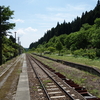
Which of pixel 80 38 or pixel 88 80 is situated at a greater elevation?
pixel 80 38

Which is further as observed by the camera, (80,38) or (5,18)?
(80,38)

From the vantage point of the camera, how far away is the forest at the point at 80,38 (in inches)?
1653

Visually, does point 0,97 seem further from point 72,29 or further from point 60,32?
point 60,32

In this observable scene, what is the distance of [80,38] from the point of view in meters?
75.1

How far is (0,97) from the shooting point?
28.0ft

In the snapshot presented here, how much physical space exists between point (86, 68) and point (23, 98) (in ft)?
34.2

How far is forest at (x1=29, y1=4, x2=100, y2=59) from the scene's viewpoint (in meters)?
42.0

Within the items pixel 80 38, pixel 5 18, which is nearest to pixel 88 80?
pixel 5 18

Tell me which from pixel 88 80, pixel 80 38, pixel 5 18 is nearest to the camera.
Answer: pixel 88 80

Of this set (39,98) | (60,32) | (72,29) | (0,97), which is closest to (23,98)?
(39,98)

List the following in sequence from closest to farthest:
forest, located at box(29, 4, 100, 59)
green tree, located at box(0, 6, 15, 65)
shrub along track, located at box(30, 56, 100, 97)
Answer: shrub along track, located at box(30, 56, 100, 97) → green tree, located at box(0, 6, 15, 65) → forest, located at box(29, 4, 100, 59)

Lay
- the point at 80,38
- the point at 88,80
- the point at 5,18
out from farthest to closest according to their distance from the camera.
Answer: the point at 80,38 → the point at 5,18 → the point at 88,80

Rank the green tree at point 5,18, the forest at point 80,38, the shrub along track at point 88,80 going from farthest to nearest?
the forest at point 80,38
the green tree at point 5,18
the shrub along track at point 88,80

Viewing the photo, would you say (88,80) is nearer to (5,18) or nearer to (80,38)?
(5,18)
